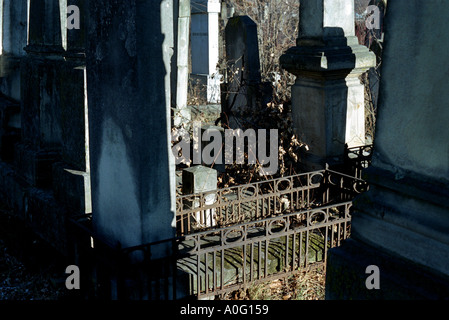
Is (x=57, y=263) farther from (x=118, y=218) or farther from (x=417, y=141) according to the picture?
(x=417, y=141)

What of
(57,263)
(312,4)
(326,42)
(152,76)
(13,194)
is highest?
(312,4)

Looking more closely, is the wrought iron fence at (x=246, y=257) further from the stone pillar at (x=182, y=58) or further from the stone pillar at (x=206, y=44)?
the stone pillar at (x=206, y=44)

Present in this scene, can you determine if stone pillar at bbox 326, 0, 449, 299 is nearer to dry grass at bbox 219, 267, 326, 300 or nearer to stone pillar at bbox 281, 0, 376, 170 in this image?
dry grass at bbox 219, 267, 326, 300

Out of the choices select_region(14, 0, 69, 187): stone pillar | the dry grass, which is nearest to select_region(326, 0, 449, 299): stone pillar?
the dry grass

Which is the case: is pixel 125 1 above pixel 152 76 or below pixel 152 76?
above

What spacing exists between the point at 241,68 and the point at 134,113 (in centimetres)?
587

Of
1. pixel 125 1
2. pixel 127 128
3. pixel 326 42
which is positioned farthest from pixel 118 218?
pixel 326 42

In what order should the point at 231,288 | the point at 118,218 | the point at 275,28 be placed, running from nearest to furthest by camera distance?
the point at 118,218
the point at 231,288
the point at 275,28

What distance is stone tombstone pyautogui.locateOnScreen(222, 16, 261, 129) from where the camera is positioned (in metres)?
9.33

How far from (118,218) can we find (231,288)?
1.09 meters

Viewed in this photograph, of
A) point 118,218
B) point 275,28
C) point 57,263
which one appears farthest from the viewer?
point 275,28

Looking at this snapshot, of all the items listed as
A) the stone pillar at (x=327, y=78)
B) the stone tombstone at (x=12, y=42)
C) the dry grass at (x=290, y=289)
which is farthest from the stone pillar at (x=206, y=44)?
the dry grass at (x=290, y=289)
